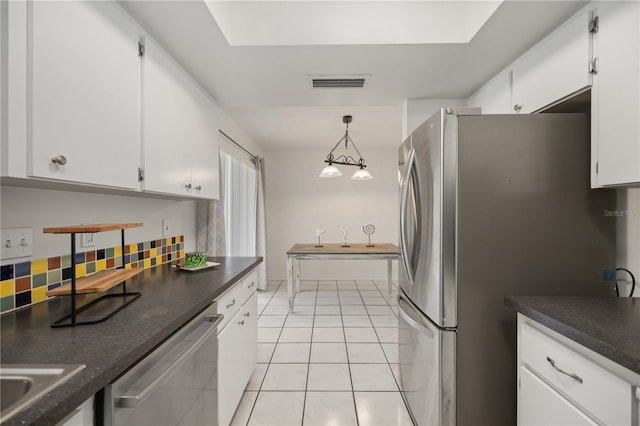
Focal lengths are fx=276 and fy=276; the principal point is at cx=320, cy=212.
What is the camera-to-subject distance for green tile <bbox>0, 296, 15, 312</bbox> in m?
1.00

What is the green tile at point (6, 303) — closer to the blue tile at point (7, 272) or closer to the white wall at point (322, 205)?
the blue tile at point (7, 272)

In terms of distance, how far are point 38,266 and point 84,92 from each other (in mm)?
728

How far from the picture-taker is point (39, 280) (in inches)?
44.4

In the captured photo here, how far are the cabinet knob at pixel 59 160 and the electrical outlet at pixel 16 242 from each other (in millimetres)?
383

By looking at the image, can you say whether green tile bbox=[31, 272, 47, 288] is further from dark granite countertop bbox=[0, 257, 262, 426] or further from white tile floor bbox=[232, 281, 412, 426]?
white tile floor bbox=[232, 281, 412, 426]

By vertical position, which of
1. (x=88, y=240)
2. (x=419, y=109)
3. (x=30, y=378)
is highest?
A: (x=419, y=109)

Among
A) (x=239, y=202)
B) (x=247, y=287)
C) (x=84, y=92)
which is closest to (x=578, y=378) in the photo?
(x=247, y=287)

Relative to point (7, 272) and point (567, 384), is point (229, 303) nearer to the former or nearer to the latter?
point (7, 272)

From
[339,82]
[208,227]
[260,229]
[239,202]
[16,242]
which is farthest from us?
[260,229]

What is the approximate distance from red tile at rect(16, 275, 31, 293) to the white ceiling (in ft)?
4.06

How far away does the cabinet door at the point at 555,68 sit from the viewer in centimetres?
127

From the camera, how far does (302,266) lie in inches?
206

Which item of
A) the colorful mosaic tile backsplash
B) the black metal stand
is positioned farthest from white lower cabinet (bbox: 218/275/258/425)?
the colorful mosaic tile backsplash

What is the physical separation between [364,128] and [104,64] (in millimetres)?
3284
